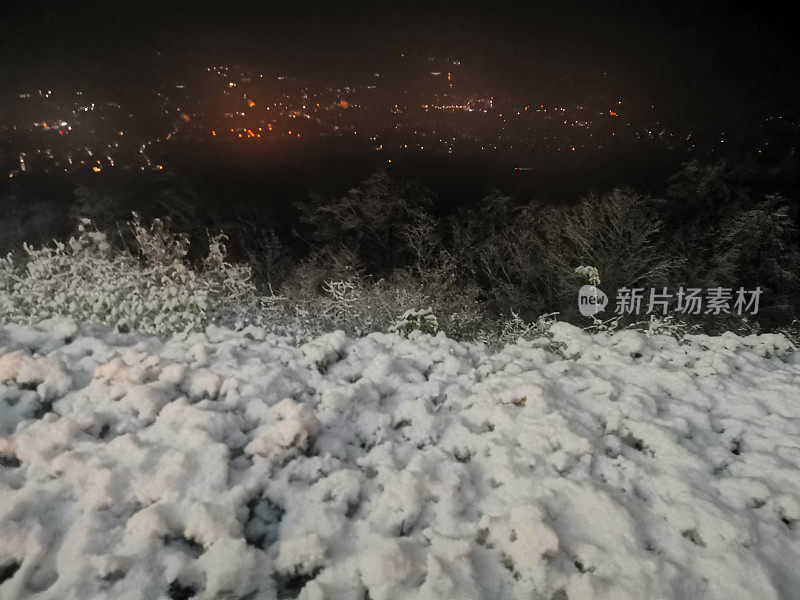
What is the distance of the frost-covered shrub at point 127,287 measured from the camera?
4.59m

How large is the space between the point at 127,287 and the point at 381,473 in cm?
361

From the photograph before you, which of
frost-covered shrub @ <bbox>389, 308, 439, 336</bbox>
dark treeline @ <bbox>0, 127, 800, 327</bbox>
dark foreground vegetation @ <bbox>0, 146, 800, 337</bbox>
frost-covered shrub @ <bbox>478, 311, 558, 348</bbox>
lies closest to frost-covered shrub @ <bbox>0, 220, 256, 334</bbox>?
frost-covered shrub @ <bbox>389, 308, 439, 336</bbox>

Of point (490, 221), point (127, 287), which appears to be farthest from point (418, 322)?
point (490, 221)

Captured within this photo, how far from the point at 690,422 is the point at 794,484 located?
681 millimetres

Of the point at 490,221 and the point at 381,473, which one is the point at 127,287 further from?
the point at 490,221

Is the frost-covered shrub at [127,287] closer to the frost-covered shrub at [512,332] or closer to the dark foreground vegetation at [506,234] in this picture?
the frost-covered shrub at [512,332]

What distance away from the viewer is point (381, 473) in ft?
9.23

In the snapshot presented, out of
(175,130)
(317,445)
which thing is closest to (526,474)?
(317,445)

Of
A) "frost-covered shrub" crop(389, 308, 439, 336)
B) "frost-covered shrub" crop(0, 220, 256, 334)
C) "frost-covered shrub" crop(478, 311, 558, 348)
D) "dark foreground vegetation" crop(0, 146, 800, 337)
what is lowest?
"dark foreground vegetation" crop(0, 146, 800, 337)

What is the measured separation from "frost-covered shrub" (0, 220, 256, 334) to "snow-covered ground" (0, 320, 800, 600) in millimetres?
530

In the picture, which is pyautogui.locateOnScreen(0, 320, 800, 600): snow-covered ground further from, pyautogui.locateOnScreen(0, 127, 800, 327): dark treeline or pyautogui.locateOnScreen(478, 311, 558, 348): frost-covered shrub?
pyautogui.locateOnScreen(0, 127, 800, 327): dark treeline

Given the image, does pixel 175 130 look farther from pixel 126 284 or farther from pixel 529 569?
pixel 529 569

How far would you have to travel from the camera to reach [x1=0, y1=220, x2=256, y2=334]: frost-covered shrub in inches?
181

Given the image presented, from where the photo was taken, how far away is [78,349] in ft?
12.4
